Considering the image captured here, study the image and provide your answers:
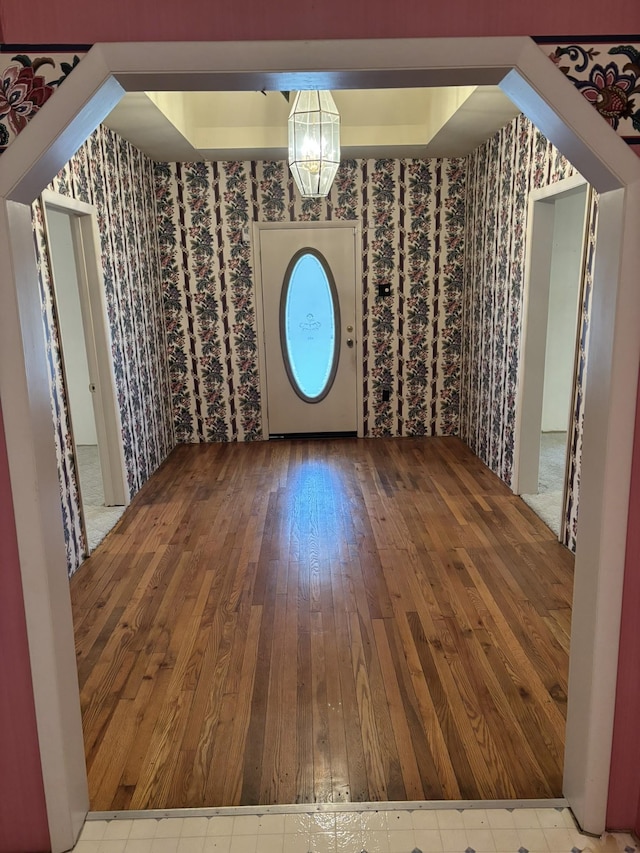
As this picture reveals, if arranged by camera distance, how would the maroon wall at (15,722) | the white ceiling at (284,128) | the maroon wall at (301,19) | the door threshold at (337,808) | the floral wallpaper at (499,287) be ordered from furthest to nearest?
1. the white ceiling at (284,128)
2. the floral wallpaper at (499,287)
3. the door threshold at (337,808)
4. the maroon wall at (15,722)
5. the maroon wall at (301,19)

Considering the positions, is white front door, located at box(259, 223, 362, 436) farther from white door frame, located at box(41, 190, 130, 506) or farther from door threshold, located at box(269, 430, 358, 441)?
white door frame, located at box(41, 190, 130, 506)

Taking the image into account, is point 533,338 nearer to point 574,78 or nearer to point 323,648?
point 323,648

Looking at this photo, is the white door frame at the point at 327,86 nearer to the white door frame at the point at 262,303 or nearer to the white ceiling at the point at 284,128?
the white ceiling at the point at 284,128

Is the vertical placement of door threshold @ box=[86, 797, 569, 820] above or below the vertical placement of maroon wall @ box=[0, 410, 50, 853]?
below

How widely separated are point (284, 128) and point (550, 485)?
11.3 ft

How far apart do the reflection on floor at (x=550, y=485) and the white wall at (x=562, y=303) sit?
395 mm

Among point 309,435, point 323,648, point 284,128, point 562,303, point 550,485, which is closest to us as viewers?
point 323,648

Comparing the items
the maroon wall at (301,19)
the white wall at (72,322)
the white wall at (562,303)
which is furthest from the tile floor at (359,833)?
the white wall at (562,303)

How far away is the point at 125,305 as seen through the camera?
15.4ft

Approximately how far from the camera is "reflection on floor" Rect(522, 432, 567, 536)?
4102 mm

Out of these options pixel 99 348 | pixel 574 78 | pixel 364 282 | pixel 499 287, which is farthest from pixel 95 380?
pixel 574 78

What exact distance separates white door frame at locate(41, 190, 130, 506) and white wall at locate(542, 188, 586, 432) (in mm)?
3729

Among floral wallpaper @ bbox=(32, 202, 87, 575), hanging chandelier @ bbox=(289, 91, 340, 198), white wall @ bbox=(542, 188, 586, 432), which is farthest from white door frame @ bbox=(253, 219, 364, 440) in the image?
floral wallpaper @ bbox=(32, 202, 87, 575)

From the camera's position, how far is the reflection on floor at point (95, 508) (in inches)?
159
